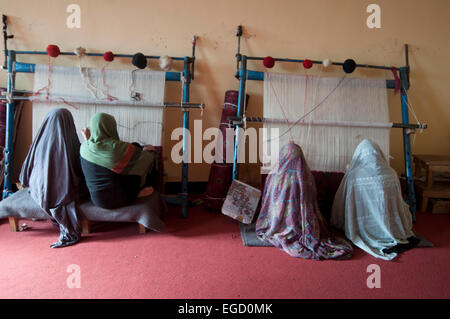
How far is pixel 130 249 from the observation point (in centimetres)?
206

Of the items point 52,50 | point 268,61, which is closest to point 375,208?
point 268,61

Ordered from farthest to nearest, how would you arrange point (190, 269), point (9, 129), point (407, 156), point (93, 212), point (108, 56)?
point (407, 156) < point (108, 56) < point (9, 129) < point (93, 212) < point (190, 269)

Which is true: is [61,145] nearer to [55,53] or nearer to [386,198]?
[55,53]

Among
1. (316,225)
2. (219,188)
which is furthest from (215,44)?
(316,225)

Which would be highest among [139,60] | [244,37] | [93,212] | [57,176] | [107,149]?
[244,37]

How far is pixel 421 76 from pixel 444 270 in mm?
2327

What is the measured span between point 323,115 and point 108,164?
1.96 metres

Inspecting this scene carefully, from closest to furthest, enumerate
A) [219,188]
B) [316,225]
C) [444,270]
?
[444,270] < [316,225] < [219,188]

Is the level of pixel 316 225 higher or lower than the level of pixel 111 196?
lower

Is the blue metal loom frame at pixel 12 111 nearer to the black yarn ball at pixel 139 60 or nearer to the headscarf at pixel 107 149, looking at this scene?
the black yarn ball at pixel 139 60

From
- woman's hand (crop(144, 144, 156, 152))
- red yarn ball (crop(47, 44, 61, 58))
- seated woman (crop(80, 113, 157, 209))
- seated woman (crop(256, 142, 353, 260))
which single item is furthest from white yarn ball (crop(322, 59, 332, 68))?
red yarn ball (crop(47, 44, 61, 58))

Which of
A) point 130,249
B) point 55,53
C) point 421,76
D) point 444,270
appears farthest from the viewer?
point 421,76

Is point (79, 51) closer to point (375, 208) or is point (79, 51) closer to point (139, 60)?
point (139, 60)

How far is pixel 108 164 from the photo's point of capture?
6.87 feet
